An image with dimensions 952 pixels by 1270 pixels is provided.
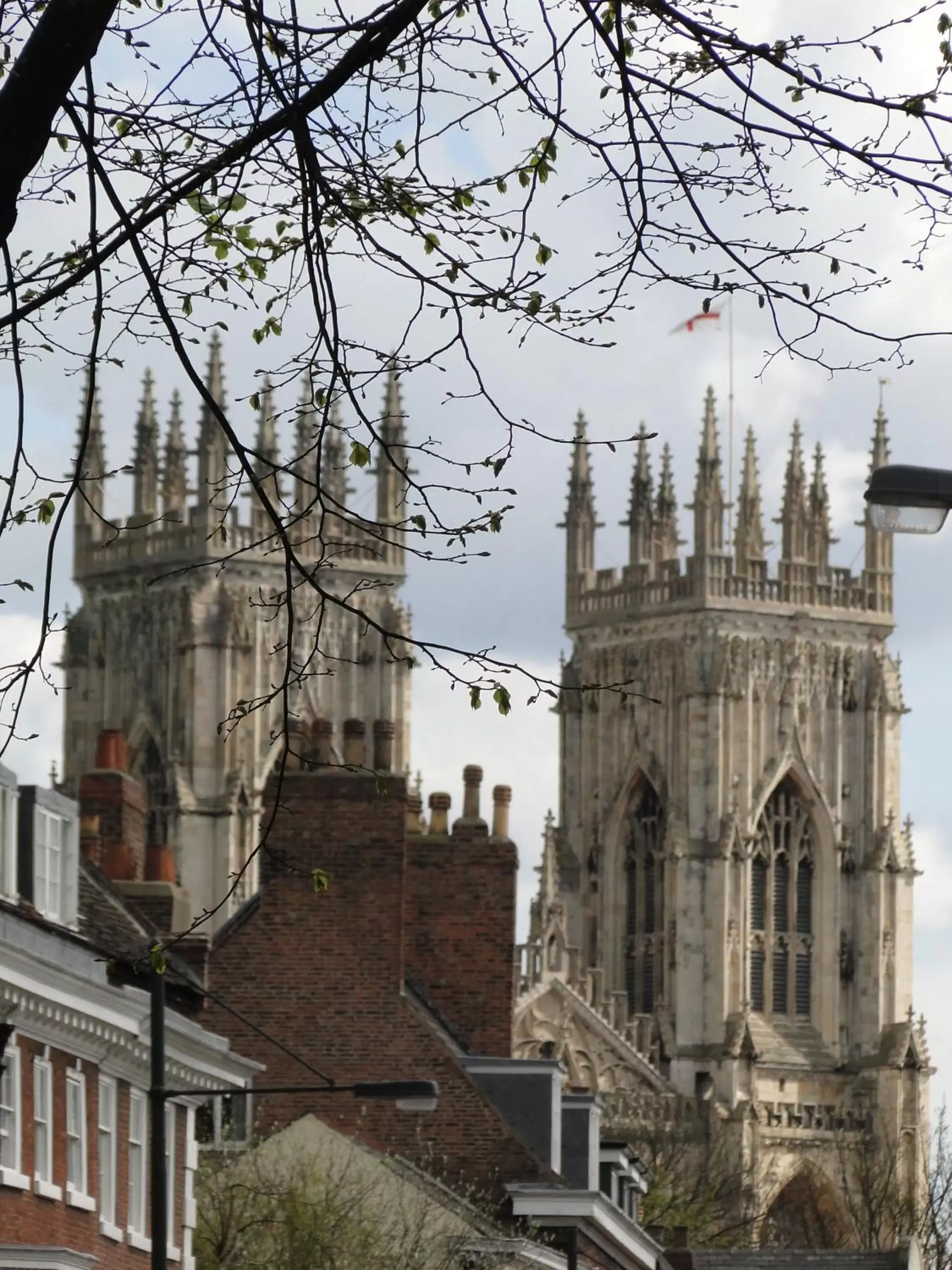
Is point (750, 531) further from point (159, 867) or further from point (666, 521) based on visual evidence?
point (159, 867)

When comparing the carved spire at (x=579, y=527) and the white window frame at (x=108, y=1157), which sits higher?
the carved spire at (x=579, y=527)

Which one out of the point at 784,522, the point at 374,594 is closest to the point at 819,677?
the point at 784,522

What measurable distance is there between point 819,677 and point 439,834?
72.7 m

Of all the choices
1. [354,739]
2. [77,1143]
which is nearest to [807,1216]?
[354,739]

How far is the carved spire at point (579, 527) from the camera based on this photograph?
114812 millimetres

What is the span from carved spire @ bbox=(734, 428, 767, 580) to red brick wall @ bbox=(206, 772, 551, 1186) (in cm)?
7546

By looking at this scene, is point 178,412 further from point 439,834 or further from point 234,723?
point 234,723

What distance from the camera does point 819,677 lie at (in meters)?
111

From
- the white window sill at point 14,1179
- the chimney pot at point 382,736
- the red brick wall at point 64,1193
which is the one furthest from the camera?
the chimney pot at point 382,736

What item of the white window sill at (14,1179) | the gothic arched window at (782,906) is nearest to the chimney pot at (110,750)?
the white window sill at (14,1179)

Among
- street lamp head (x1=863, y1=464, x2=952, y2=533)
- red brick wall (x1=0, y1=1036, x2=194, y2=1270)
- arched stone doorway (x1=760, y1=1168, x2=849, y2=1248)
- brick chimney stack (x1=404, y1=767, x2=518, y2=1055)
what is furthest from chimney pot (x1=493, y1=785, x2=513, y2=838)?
arched stone doorway (x1=760, y1=1168, x2=849, y2=1248)

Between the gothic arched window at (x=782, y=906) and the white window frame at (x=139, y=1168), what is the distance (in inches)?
3186

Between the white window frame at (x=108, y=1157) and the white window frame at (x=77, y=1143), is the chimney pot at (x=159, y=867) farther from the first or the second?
the white window frame at (x=77, y=1143)

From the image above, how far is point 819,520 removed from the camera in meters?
114
